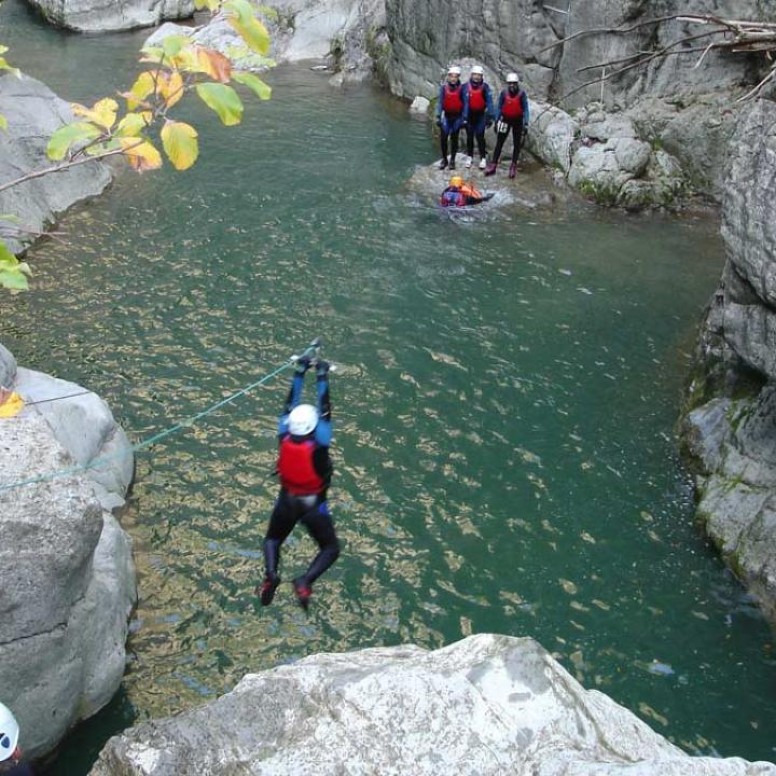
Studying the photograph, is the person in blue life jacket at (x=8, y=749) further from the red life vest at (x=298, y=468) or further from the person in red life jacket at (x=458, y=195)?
the person in red life jacket at (x=458, y=195)

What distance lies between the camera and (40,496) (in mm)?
8633

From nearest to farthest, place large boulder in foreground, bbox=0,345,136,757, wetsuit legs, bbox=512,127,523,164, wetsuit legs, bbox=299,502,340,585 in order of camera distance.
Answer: large boulder in foreground, bbox=0,345,136,757 → wetsuit legs, bbox=299,502,340,585 → wetsuit legs, bbox=512,127,523,164

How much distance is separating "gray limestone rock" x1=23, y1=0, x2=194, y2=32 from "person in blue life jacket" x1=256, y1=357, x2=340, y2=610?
1371 inches

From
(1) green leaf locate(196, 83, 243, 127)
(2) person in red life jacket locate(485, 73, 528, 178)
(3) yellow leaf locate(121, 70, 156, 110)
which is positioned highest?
(1) green leaf locate(196, 83, 243, 127)

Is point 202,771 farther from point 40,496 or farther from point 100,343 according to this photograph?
point 100,343

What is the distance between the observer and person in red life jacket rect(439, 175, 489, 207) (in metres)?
22.2

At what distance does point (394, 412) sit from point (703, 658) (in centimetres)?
596

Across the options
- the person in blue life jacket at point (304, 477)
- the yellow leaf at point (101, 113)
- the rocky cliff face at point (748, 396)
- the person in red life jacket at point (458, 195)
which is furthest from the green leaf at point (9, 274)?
the person in red life jacket at point (458, 195)

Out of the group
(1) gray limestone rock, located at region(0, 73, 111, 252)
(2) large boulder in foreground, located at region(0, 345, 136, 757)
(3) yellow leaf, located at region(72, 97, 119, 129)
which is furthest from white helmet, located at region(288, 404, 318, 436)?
(1) gray limestone rock, located at region(0, 73, 111, 252)

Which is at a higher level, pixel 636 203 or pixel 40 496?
pixel 40 496

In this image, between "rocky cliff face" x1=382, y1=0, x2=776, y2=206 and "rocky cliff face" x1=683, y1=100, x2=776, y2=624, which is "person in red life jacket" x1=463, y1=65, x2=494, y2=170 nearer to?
"rocky cliff face" x1=382, y1=0, x2=776, y2=206

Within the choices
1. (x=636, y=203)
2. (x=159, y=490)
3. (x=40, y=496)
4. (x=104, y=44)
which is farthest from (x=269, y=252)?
(x=104, y=44)

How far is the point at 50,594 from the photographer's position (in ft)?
28.1

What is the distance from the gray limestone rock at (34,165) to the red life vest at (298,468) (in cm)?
1173
